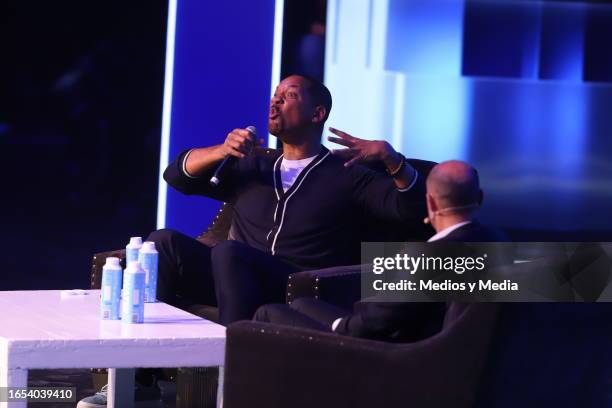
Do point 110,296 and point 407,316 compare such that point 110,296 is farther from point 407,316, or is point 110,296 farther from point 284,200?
point 284,200

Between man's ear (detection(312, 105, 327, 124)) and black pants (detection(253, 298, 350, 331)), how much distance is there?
1.15 meters

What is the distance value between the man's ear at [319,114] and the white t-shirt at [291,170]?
14cm

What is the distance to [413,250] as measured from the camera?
8.81ft

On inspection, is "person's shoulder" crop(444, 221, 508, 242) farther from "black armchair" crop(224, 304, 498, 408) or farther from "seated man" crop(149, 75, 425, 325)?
"seated man" crop(149, 75, 425, 325)

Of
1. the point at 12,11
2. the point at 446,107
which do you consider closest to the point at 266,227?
the point at 446,107

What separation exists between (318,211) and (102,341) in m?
1.34

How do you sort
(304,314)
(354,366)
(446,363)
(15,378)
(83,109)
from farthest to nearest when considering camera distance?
1. (83,109)
2. (304,314)
3. (15,378)
4. (354,366)
5. (446,363)

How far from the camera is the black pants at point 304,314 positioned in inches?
117

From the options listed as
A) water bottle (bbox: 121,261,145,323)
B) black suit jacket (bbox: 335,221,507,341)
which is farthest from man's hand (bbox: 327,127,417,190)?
black suit jacket (bbox: 335,221,507,341)

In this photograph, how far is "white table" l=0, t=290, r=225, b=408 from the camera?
9.23ft

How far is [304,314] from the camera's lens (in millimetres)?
3092

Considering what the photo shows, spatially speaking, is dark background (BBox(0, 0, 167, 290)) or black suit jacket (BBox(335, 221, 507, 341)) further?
dark background (BBox(0, 0, 167, 290))

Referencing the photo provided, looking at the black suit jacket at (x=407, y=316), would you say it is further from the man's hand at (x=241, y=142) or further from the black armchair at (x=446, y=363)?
the man's hand at (x=241, y=142)

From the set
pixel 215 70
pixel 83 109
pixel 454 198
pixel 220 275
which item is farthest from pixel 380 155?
pixel 83 109
